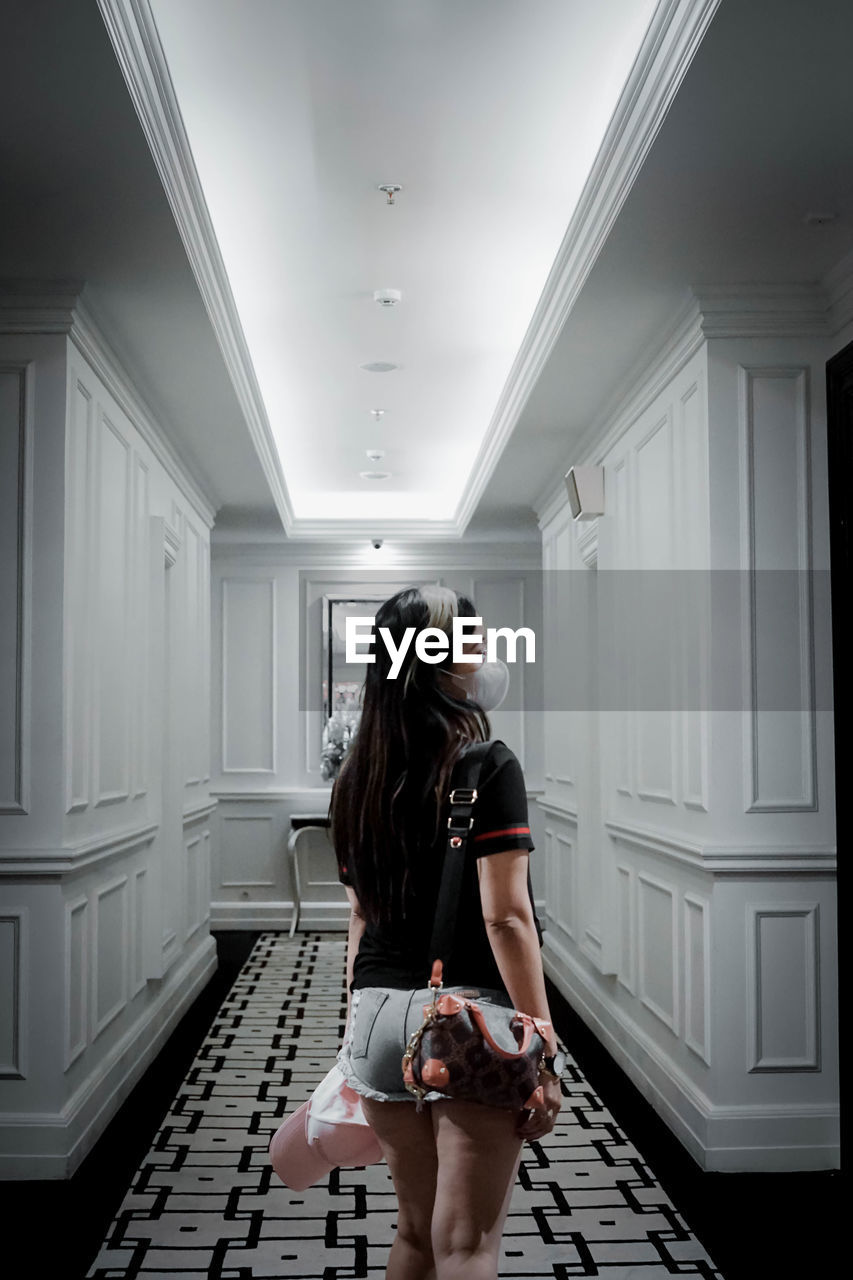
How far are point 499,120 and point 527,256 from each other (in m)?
0.91

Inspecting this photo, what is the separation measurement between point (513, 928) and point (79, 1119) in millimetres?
2387

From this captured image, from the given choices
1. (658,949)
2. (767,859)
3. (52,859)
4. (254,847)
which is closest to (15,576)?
(52,859)

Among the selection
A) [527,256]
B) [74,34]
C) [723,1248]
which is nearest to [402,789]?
[74,34]

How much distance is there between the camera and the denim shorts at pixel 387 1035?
1.59m

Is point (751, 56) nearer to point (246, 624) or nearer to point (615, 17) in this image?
point (615, 17)

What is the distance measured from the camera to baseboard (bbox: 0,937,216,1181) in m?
3.29

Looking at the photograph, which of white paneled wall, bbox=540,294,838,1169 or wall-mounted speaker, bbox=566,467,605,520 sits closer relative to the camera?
white paneled wall, bbox=540,294,838,1169

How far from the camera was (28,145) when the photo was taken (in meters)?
2.67

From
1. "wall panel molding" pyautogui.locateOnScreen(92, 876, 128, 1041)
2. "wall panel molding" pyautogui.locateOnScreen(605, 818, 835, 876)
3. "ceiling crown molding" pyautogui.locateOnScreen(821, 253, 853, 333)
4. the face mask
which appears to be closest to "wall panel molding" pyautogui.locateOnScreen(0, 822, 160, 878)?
"wall panel molding" pyautogui.locateOnScreen(92, 876, 128, 1041)

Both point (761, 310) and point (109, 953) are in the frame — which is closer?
point (761, 310)

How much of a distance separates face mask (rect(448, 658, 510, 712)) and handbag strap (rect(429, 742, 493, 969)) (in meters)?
0.14

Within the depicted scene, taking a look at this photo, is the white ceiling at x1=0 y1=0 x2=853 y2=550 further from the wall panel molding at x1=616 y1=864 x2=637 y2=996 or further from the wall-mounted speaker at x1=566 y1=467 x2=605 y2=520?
the wall panel molding at x1=616 y1=864 x2=637 y2=996

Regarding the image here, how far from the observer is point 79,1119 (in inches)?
136

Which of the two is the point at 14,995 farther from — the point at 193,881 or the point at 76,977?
the point at 193,881
